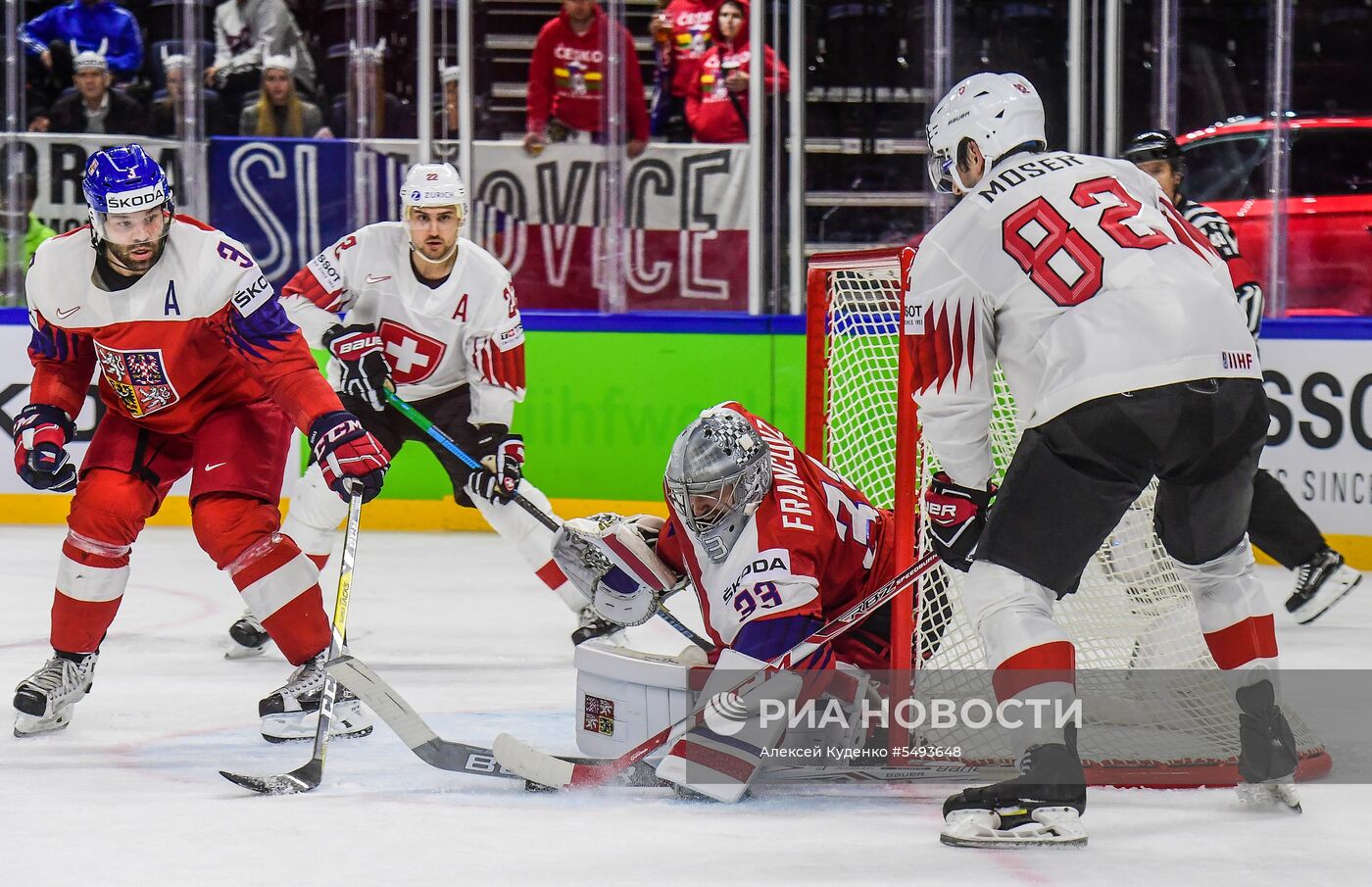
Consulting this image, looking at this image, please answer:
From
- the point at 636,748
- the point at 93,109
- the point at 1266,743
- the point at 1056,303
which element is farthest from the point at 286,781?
the point at 93,109

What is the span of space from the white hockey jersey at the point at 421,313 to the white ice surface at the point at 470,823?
0.82 m

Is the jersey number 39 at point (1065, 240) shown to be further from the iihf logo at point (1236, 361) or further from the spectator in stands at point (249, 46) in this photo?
the spectator in stands at point (249, 46)

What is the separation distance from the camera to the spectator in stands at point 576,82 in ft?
20.3

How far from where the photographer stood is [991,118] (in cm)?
254

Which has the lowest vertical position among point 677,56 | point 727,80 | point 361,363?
point 361,363

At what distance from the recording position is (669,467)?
280cm

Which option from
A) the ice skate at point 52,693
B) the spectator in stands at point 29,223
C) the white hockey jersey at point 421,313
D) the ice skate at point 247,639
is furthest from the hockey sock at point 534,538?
the spectator in stands at point 29,223

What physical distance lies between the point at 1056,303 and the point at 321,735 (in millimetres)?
1390

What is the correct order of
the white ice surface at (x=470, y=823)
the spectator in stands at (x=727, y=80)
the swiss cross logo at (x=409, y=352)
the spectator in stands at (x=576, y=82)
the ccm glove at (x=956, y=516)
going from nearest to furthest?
the white ice surface at (x=470, y=823), the ccm glove at (x=956, y=516), the swiss cross logo at (x=409, y=352), the spectator in stands at (x=727, y=80), the spectator in stands at (x=576, y=82)

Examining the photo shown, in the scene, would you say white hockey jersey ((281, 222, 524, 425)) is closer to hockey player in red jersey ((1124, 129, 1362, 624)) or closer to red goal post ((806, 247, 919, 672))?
red goal post ((806, 247, 919, 672))

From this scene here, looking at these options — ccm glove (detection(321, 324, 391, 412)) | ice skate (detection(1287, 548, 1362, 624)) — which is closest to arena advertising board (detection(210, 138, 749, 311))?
ccm glove (detection(321, 324, 391, 412))

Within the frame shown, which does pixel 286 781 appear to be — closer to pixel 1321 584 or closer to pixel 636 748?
pixel 636 748

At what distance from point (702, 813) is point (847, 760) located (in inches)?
12.6

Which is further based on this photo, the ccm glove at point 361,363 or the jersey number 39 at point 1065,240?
the ccm glove at point 361,363
